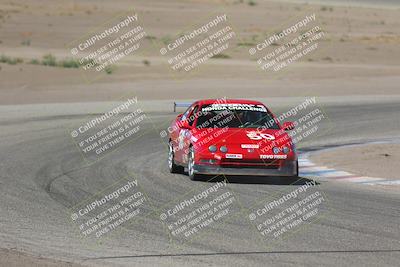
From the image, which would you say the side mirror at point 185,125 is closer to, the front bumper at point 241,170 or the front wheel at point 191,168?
the front wheel at point 191,168

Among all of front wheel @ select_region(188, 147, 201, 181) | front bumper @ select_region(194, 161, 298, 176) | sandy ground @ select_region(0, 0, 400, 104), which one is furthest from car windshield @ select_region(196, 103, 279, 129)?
sandy ground @ select_region(0, 0, 400, 104)

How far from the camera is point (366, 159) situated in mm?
19297

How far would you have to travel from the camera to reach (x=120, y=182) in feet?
51.3

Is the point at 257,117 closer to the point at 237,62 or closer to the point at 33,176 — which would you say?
the point at 33,176

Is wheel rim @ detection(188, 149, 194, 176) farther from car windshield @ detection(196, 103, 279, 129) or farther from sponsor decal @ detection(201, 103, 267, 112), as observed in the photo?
sponsor decal @ detection(201, 103, 267, 112)

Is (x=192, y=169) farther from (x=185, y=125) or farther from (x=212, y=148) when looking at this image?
(x=185, y=125)

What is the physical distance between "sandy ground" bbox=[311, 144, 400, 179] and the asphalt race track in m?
1.31

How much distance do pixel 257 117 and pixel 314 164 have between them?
2338mm

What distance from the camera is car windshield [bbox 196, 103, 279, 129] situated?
16828 mm

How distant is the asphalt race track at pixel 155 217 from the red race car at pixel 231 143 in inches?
10.8

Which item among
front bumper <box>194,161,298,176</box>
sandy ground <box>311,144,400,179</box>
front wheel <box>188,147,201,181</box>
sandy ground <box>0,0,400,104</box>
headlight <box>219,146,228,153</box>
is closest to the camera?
front bumper <box>194,161,298,176</box>

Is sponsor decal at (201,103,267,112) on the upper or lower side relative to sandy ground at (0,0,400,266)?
upper

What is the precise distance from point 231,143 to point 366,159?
4341 millimetres

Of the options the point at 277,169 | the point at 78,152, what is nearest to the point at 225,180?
the point at 277,169
